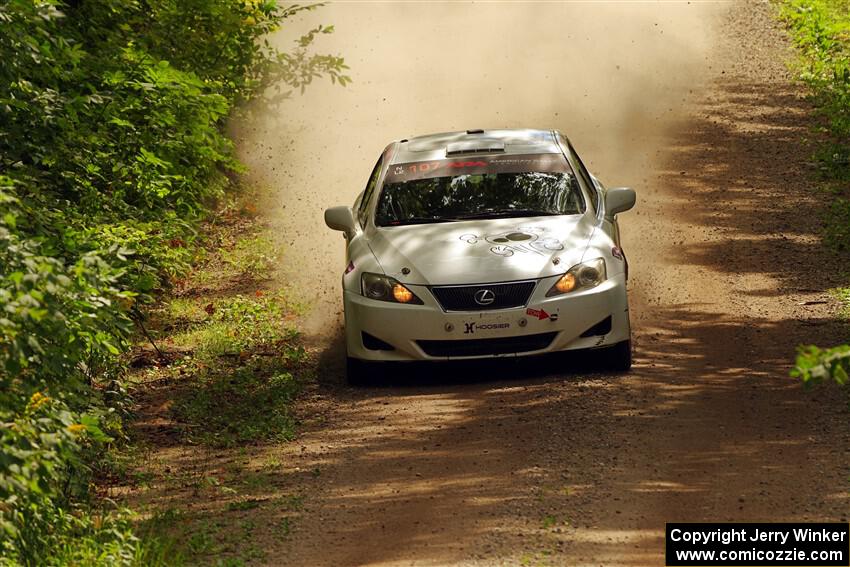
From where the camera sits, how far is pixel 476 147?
12523 mm

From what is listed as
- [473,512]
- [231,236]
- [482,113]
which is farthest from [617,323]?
[482,113]

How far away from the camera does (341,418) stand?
34.7ft

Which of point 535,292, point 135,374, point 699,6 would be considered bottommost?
point 135,374

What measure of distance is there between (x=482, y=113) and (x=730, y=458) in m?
18.0

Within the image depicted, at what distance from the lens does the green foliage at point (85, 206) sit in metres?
6.41

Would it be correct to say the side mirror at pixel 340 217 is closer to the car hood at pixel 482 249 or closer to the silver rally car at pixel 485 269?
the silver rally car at pixel 485 269

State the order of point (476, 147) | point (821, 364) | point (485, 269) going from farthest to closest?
1. point (476, 147)
2. point (485, 269)
3. point (821, 364)

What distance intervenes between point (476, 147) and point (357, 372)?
2575 mm

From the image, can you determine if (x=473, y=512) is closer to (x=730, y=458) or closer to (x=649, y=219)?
(x=730, y=458)

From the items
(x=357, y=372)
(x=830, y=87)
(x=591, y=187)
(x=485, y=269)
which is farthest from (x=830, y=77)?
(x=357, y=372)

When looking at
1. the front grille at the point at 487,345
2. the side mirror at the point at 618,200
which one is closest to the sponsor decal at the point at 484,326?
the front grille at the point at 487,345

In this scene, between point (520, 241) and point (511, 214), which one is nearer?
point (520, 241)

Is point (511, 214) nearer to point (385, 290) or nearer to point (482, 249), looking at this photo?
point (482, 249)

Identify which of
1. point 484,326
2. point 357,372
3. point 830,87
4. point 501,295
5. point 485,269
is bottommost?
point 357,372
